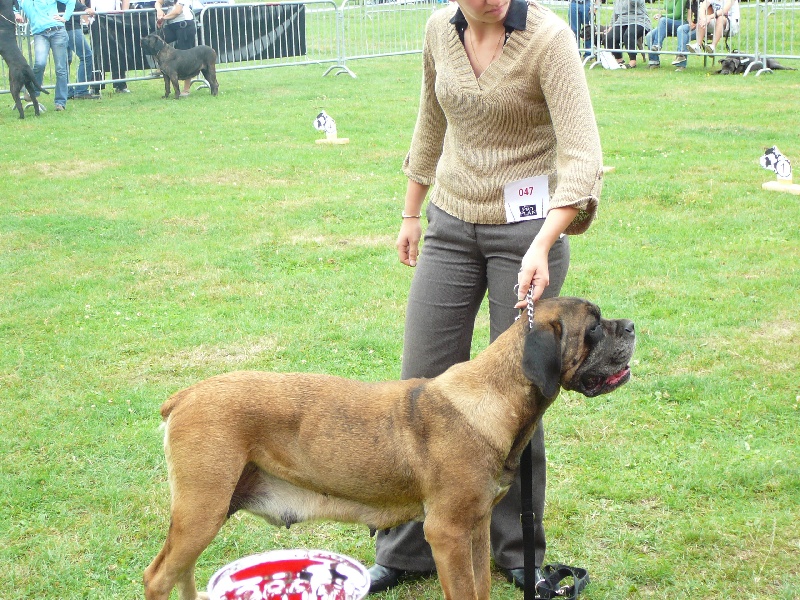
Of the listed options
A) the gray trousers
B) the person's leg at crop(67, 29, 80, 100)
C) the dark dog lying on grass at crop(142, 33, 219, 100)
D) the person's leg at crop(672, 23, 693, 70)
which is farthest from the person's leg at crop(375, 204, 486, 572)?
the person's leg at crop(672, 23, 693, 70)

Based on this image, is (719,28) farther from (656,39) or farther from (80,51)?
(80,51)

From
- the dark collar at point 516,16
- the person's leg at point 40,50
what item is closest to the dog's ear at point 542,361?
the dark collar at point 516,16

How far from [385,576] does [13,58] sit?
1552 centimetres

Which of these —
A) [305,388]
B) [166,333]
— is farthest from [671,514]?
[166,333]

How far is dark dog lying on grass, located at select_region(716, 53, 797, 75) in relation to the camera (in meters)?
20.1

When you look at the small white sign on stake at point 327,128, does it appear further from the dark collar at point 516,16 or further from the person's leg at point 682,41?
the dark collar at point 516,16

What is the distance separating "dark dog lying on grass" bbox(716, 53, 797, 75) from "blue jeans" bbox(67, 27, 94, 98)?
43.8 ft

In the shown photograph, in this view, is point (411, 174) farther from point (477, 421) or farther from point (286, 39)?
point (286, 39)

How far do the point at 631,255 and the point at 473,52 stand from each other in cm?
532

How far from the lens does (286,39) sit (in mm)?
23047

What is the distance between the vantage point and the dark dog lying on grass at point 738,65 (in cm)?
2009

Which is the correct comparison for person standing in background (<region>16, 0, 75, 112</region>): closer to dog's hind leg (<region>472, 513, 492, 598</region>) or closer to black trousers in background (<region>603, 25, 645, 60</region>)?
black trousers in background (<region>603, 25, 645, 60</region>)

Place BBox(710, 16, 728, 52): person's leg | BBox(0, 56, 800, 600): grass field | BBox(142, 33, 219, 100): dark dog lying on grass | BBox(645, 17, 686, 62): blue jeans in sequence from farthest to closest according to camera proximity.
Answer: BBox(645, 17, 686, 62): blue jeans
BBox(710, 16, 728, 52): person's leg
BBox(142, 33, 219, 100): dark dog lying on grass
BBox(0, 56, 800, 600): grass field

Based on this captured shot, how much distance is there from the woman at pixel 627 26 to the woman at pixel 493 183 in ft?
62.7
